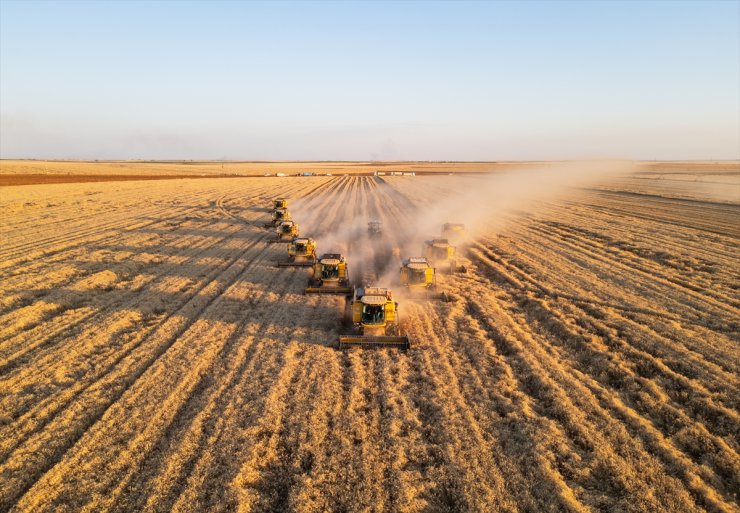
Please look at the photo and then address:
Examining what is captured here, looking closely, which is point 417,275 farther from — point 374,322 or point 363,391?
point 363,391

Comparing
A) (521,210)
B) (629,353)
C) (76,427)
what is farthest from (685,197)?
(76,427)

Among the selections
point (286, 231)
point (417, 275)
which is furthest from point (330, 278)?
point (286, 231)

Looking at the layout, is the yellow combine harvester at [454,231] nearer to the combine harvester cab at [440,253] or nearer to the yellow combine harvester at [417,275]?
the combine harvester cab at [440,253]

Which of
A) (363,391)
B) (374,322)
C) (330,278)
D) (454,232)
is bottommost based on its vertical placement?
(363,391)

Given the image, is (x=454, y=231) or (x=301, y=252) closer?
(x=301, y=252)

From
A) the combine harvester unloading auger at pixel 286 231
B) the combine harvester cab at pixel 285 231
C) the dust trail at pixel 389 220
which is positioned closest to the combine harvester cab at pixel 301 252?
the dust trail at pixel 389 220

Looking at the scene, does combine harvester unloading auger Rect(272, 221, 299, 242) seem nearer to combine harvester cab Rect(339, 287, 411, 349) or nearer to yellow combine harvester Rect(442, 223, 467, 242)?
yellow combine harvester Rect(442, 223, 467, 242)

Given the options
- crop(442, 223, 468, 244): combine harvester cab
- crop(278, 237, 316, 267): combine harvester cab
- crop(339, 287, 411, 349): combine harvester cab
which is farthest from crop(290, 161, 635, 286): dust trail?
crop(339, 287, 411, 349): combine harvester cab
